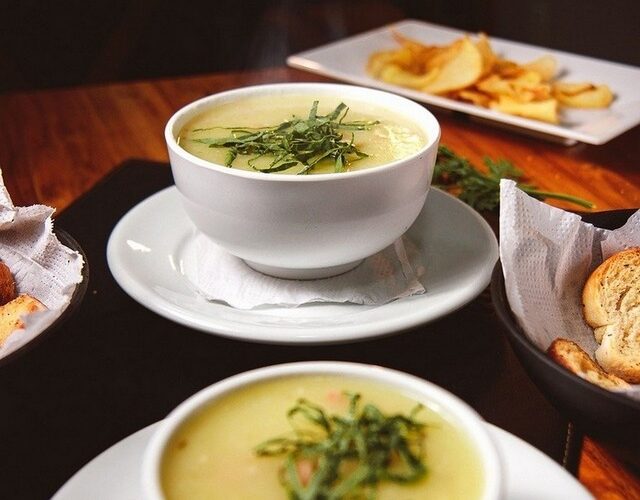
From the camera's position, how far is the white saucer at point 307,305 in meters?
0.89

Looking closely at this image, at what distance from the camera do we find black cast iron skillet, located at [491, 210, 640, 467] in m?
0.68

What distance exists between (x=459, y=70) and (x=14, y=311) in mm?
1190

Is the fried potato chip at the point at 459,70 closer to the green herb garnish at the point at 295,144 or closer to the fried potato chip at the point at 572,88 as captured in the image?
the fried potato chip at the point at 572,88

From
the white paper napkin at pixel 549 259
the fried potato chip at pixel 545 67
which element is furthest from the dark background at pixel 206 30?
the white paper napkin at pixel 549 259

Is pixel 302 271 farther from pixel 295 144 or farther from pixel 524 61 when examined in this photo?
pixel 524 61

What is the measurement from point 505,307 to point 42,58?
2885 millimetres

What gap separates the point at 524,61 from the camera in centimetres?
201

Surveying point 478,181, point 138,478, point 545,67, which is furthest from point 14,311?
point 545,67

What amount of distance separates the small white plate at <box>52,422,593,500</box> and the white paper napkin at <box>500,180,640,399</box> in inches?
8.5

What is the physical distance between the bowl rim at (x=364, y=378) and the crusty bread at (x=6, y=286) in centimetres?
40

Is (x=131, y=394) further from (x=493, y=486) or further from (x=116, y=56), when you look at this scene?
(x=116, y=56)

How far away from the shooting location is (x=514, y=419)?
0.81 m

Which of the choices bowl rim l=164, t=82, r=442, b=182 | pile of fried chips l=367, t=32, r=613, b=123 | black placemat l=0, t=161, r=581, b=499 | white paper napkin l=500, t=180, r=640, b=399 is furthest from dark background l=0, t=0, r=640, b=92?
black placemat l=0, t=161, r=581, b=499

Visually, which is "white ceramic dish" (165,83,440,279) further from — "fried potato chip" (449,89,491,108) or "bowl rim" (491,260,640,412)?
"fried potato chip" (449,89,491,108)
